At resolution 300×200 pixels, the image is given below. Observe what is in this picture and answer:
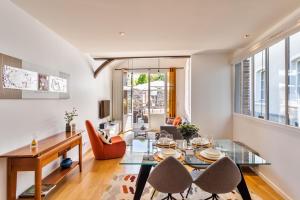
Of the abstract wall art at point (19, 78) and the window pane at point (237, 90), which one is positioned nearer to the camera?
the abstract wall art at point (19, 78)

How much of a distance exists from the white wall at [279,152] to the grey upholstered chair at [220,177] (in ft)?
3.71

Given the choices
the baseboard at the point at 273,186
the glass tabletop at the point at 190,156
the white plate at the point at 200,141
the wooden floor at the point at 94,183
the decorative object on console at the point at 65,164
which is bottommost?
the wooden floor at the point at 94,183

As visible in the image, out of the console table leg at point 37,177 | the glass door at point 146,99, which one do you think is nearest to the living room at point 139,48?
the console table leg at point 37,177

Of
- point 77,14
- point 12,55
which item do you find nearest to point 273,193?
point 77,14

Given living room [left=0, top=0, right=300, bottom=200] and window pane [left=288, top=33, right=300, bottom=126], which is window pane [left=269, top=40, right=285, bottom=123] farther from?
window pane [left=288, top=33, right=300, bottom=126]

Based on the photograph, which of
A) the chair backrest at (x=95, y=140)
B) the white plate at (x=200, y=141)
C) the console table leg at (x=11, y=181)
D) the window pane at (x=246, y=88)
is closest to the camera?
the console table leg at (x=11, y=181)

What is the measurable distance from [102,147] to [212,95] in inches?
120

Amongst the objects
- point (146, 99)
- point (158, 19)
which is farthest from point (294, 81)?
point (146, 99)

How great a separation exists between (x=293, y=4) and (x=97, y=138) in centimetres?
406

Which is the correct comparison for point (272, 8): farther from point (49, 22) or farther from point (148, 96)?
point (148, 96)

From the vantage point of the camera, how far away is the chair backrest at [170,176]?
6.53 feet

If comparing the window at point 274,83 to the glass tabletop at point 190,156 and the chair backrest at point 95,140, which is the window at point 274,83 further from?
the chair backrest at point 95,140

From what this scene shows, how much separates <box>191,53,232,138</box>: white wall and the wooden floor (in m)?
1.49

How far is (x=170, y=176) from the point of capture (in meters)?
2.00
